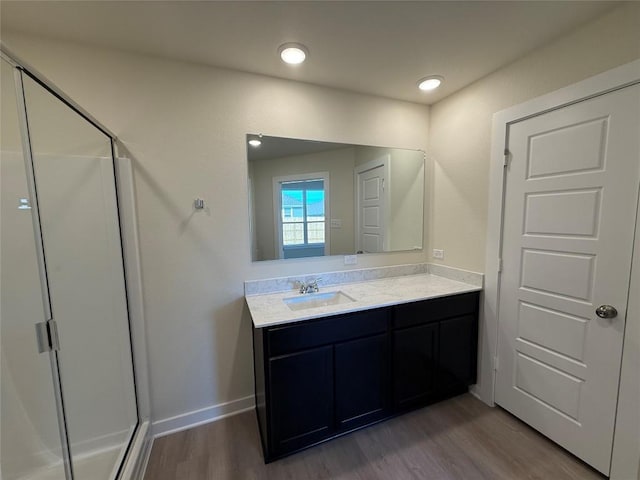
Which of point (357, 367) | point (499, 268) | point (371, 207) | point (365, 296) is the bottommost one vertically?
point (357, 367)

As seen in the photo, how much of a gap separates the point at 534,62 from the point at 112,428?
11.4ft

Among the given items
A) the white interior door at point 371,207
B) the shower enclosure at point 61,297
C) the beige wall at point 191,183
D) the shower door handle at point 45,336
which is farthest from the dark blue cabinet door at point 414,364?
the shower door handle at point 45,336

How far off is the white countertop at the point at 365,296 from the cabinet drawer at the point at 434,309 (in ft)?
0.16

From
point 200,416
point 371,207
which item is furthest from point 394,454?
point 371,207

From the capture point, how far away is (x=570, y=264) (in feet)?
5.21

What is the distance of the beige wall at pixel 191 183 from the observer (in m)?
1.66

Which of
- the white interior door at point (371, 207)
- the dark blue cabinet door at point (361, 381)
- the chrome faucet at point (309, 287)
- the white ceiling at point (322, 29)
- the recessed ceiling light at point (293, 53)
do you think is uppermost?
the white ceiling at point (322, 29)

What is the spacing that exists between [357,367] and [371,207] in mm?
1308

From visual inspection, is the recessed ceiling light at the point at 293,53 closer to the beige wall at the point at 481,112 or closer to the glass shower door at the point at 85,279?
the glass shower door at the point at 85,279

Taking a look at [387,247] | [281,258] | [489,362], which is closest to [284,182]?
[281,258]

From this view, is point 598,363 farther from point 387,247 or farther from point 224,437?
point 224,437

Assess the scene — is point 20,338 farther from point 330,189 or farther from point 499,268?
point 499,268

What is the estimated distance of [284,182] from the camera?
2111mm

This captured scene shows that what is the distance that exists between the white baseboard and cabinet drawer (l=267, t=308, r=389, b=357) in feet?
2.85
